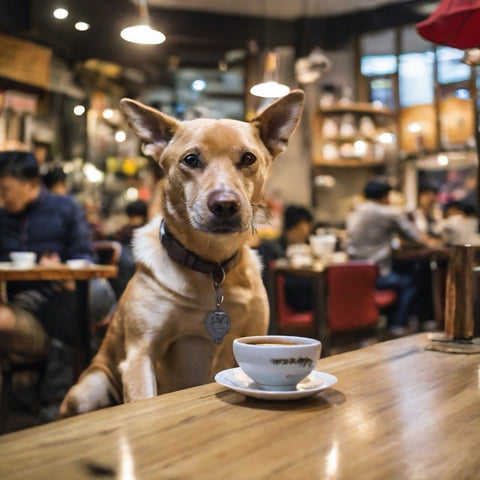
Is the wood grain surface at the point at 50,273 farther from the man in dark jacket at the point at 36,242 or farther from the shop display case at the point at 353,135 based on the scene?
the shop display case at the point at 353,135

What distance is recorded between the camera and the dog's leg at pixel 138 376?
4.77 feet

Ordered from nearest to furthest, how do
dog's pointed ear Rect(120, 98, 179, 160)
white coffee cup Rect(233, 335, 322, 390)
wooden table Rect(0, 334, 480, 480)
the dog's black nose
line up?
wooden table Rect(0, 334, 480, 480)
white coffee cup Rect(233, 335, 322, 390)
the dog's black nose
dog's pointed ear Rect(120, 98, 179, 160)

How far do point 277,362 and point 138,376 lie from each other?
0.67 metres

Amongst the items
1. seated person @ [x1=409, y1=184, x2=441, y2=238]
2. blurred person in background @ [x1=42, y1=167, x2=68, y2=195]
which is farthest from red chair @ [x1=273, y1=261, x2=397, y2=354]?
seated person @ [x1=409, y1=184, x2=441, y2=238]

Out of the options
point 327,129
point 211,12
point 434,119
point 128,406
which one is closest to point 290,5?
point 211,12

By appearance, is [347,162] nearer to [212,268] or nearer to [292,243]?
[292,243]

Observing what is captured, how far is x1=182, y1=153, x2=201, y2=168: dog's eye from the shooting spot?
151cm

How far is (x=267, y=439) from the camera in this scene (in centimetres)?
74

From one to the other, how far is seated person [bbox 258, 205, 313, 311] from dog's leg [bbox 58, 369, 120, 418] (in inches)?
77.7

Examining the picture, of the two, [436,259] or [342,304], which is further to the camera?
[436,259]

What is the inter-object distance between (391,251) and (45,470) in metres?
5.05

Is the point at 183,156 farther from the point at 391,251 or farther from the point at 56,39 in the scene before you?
the point at 391,251

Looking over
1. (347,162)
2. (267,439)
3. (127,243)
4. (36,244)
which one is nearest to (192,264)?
(267,439)

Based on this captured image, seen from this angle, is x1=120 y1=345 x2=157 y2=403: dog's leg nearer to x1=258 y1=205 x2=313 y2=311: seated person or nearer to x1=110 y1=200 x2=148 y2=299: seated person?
x1=110 y1=200 x2=148 y2=299: seated person
